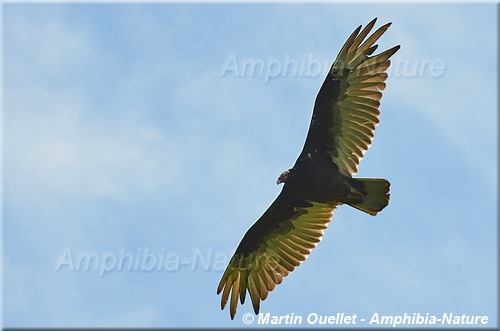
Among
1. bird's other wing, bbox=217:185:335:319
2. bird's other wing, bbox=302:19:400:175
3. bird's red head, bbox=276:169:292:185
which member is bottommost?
bird's other wing, bbox=217:185:335:319

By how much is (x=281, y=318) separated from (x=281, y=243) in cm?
168

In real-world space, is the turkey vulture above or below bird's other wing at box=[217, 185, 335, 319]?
above

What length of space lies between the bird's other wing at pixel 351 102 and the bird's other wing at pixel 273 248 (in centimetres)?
113

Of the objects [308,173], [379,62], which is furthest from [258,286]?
[379,62]

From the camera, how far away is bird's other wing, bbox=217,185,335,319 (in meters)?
12.6

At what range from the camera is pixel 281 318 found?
37.8 ft

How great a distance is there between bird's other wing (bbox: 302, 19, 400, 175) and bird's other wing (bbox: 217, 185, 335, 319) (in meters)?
1.13

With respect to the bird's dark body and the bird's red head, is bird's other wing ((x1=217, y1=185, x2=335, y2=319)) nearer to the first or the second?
the bird's dark body

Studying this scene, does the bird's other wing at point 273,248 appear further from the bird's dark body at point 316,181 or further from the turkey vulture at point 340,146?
the bird's dark body at point 316,181

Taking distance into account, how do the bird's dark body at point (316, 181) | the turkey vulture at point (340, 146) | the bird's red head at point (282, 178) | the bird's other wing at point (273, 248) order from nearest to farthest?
1. the turkey vulture at point (340, 146)
2. the bird's dark body at point (316, 181)
3. the bird's red head at point (282, 178)
4. the bird's other wing at point (273, 248)

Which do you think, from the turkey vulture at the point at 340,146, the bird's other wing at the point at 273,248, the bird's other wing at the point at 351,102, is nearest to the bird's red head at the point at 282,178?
the turkey vulture at the point at 340,146

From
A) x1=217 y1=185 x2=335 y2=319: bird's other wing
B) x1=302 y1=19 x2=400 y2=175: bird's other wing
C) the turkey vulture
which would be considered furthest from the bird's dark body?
x1=217 y1=185 x2=335 y2=319: bird's other wing

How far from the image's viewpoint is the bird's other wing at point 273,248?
1263cm

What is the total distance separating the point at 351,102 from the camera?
1162 centimetres
